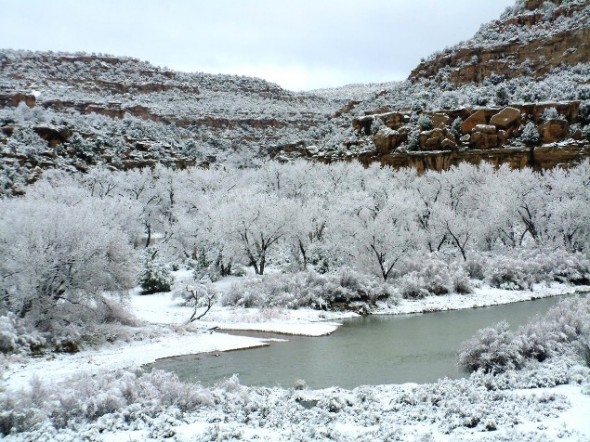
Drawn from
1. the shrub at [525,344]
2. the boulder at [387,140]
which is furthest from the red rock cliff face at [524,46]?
the shrub at [525,344]

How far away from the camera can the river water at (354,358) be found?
1548cm

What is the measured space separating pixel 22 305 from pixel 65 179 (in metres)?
32.9

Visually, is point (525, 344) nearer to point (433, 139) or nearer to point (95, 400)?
point (95, 400)

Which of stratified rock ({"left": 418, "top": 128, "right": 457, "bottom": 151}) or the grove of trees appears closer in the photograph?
the grove of trees

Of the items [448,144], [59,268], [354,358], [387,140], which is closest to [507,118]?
[448,144]

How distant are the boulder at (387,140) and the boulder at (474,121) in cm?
720

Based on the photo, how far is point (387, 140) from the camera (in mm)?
62344

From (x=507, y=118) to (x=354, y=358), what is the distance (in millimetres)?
47296

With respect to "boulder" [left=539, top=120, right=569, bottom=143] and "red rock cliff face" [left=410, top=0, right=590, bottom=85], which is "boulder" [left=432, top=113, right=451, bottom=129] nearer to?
"boulder" [left=539, top=120, right=569, bottom=143]

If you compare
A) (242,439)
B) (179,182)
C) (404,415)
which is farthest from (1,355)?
(179,182)

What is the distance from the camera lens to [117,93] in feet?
300

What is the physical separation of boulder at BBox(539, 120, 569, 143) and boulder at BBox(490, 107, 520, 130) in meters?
3.26

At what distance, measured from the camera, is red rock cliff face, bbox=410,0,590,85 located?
64.7m

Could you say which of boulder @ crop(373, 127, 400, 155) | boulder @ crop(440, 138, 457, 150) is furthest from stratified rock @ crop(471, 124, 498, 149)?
boulder @ crop(373, 127, 400, 155)
